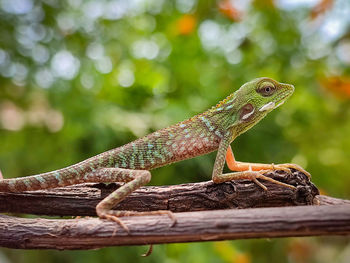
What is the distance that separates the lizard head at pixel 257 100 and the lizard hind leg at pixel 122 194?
0.75 m

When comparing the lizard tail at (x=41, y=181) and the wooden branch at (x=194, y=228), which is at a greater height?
the lizard tail at (x=41, y=181)

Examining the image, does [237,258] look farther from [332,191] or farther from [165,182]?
[332,191]

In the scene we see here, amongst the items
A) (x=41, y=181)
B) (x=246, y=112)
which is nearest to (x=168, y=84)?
(x=246, y=112)

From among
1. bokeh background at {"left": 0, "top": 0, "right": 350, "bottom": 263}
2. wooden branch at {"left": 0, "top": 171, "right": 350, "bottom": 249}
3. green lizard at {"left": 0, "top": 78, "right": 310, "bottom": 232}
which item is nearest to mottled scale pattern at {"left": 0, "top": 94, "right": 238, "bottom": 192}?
green lizard at {"left": 0, "top": 78, "right": 310, "bottom": 232}

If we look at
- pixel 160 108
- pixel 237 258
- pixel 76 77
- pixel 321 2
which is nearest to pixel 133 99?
pixel 160 108

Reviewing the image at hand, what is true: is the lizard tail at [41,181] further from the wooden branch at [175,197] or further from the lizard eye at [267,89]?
the lizard eye at [267,89]

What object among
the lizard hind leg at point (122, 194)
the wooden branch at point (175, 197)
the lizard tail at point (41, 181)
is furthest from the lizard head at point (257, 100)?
the lizard tail at point (41, 181)

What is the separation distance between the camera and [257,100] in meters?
2.78

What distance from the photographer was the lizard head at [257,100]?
2752 millimetres

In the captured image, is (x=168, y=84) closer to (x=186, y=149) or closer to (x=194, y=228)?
(x=186, y=149)

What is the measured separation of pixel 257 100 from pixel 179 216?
1.10m

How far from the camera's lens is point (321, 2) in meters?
4.24

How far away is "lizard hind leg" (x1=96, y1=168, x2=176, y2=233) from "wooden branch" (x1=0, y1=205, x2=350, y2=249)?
4 cm

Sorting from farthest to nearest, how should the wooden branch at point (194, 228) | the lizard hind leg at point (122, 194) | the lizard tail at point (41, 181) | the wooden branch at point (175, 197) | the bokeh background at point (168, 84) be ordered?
1. the bokeh background at point (168, 84)
2. the lizard tail at point (41, 181)
3. the wooden branch at point (175, 197)
4. the lizard hind leg at point (122, 194)
5. the wooden branch at point (194, 228)
